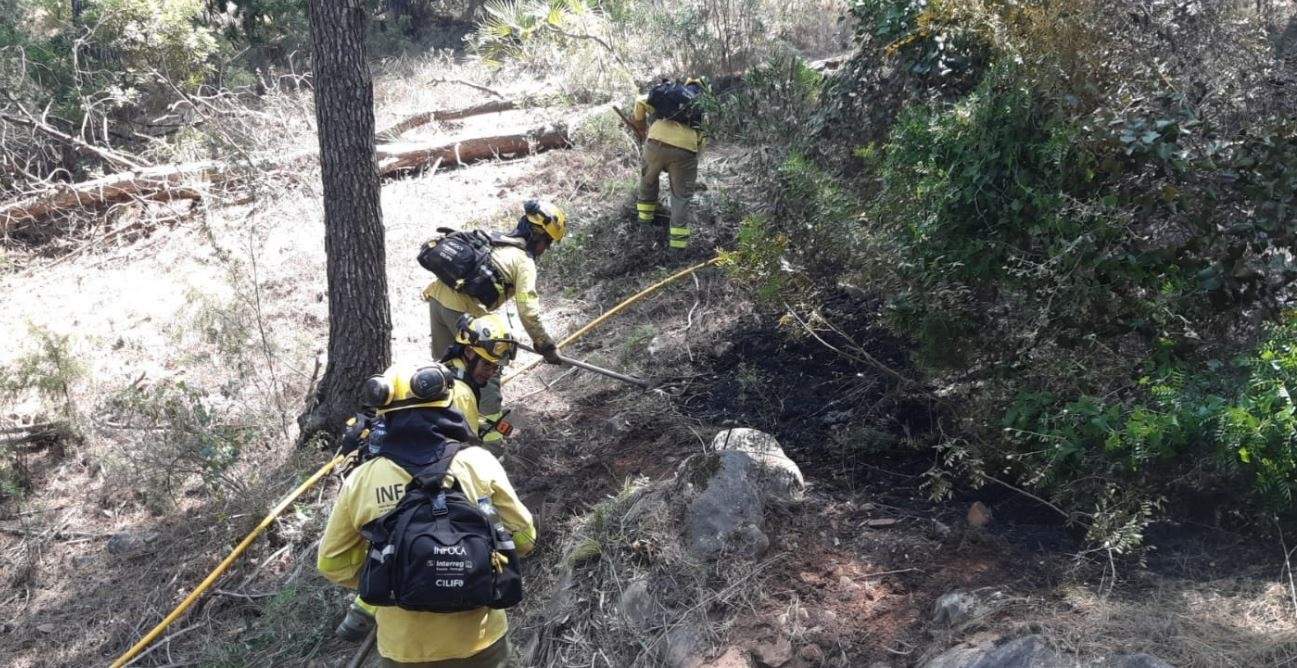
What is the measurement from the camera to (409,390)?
3.69 metres

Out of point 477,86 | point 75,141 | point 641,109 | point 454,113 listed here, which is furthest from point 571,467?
point 477,86

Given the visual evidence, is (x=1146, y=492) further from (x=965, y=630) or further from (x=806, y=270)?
(x=806, y=270)

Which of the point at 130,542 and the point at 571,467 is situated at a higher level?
the point at 571,467

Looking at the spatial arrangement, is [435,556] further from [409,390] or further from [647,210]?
[647,210]

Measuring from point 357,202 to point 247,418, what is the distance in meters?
1.94

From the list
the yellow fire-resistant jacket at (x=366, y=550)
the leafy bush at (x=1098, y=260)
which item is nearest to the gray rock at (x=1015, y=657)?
the leafy bush at (x=1098, y=260)

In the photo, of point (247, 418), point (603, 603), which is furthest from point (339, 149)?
point (603, 603)

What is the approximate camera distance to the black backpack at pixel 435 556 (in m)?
3.33

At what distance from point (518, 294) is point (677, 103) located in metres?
3.16

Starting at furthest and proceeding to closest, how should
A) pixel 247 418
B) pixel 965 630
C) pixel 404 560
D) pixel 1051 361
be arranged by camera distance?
pixel 247 418, pixel 1051 361, pixel 965 630, pixel 404 560

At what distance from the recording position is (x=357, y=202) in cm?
645

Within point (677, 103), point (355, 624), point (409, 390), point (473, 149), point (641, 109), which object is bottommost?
point (355, 624)

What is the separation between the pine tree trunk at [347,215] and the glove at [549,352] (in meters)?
1.33

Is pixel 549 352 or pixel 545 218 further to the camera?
pixel 545 218
